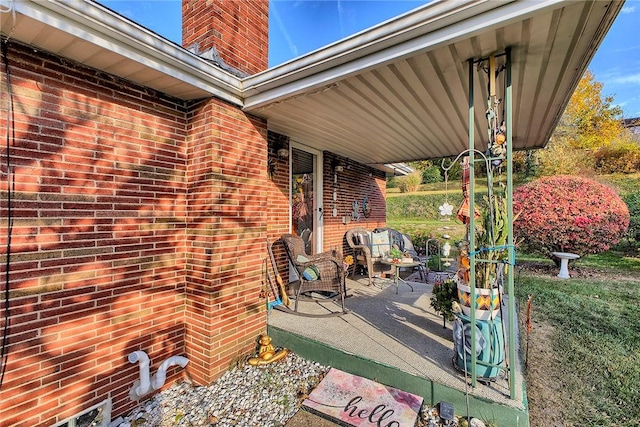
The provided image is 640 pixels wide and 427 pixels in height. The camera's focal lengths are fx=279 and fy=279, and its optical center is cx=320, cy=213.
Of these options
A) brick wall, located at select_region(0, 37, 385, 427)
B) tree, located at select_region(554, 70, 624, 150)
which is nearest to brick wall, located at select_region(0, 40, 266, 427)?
brick wall, located at select_region(0, 37, 385, 427)

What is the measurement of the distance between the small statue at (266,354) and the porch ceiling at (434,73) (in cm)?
266

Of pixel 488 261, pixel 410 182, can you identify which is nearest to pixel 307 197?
pixel 488 261

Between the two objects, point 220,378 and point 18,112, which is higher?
point 18,112

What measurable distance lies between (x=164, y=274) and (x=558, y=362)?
14.9 ft

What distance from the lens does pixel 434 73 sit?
251 centimetres

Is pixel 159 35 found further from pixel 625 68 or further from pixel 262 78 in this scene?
pixel 625 68

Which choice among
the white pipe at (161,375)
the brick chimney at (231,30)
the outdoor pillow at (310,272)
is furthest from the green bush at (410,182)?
the white pipe at (161,375)

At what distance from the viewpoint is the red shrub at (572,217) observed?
7.32 meters

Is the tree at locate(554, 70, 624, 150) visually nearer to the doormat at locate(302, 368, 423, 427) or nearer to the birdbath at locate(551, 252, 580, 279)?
the birdbath at locate(551, 252, 580, 279)

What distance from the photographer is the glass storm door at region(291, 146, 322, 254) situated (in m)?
5.14

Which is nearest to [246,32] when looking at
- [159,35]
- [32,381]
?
[159,35]

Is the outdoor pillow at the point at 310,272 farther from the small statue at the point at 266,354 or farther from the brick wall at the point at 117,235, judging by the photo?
the small statue at the point at 266,354

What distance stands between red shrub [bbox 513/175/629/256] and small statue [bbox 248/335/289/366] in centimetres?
702

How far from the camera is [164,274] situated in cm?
288
